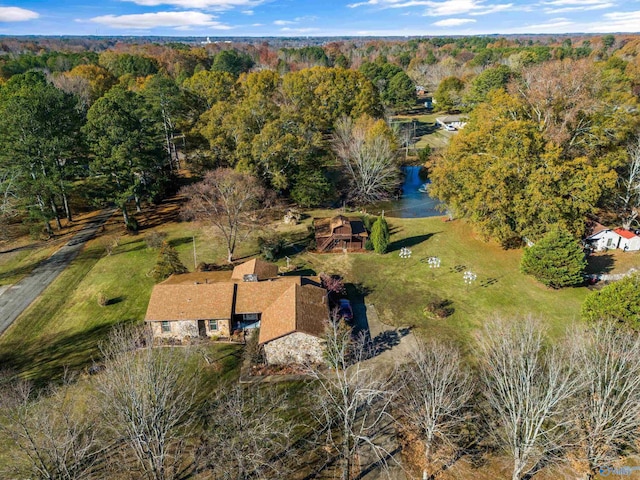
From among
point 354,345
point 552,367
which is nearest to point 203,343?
point 354,345

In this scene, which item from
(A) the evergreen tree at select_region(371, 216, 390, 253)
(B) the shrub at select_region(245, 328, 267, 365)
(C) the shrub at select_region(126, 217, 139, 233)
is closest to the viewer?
(B) the shrub at select_region(245, 328, 267, 365)

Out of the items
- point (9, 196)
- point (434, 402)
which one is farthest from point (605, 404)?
point (9, 196)

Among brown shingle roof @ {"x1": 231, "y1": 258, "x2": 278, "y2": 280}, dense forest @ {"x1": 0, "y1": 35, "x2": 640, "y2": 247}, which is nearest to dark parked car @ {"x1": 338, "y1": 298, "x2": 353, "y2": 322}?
brown shingle roof @ {"x1": 231, "y1": 258, "x2": 278, "y2": 280}

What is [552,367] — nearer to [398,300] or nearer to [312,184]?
[398,300]

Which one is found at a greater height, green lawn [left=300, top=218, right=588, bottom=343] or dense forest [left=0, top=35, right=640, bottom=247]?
dense forest [left=0, top=35, right=640, bottom=247]

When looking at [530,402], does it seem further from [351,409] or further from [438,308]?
[438,308]

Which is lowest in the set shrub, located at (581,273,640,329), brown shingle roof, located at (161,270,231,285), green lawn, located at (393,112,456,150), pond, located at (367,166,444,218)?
pond, located at (367,166,444,218)

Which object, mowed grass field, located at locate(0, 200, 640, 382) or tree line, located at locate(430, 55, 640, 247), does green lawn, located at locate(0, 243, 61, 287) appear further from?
tree line, located at locate(430, 55, 640, 247)
